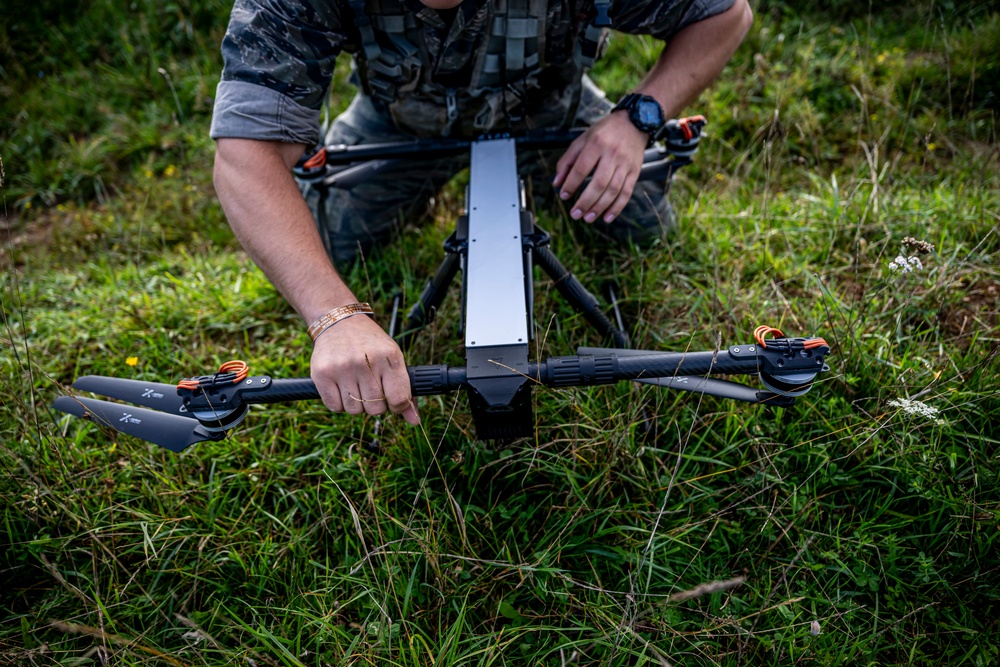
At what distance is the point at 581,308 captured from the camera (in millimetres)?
2531

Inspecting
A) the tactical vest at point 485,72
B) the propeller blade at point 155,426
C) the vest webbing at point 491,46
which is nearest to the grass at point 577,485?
the propeller blade at point 155,426

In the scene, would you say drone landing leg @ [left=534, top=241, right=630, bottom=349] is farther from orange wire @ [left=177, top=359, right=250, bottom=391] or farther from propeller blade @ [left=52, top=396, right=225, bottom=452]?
propeller blade @ [left=52, top=396, right=225, bottom=452]

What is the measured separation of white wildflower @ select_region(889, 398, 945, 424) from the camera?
2.05 meters

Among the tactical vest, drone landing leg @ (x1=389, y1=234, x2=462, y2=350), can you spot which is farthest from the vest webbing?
drone landing leg @ (x1=389, y1=234, x2=462, y2=350)

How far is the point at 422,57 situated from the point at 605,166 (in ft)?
3.30

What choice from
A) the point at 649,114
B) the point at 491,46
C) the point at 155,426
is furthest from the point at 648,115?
the point at 155,426

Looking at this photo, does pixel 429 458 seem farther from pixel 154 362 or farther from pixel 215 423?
pixel 154 362

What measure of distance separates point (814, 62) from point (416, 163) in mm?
3120

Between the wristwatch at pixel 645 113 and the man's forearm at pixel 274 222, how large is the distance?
4.35ft

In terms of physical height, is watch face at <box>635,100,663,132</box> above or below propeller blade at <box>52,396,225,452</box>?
above

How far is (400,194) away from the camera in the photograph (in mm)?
3545

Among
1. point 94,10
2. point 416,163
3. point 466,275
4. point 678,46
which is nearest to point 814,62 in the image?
point 678,46

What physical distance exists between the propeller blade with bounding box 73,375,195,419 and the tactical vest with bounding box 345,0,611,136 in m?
1.59

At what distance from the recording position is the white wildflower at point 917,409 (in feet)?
6.73
